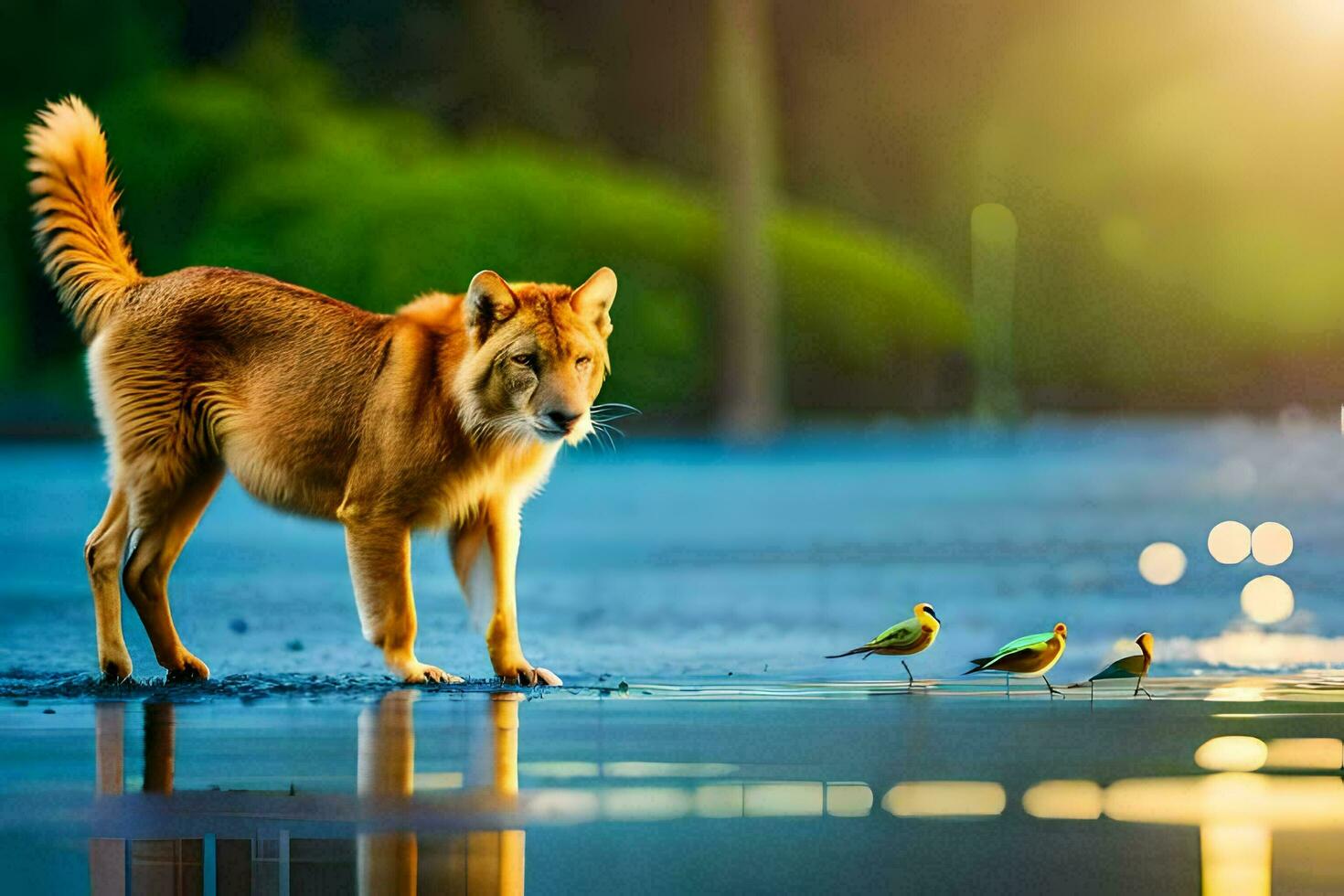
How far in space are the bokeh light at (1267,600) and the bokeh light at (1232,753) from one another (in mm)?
1813

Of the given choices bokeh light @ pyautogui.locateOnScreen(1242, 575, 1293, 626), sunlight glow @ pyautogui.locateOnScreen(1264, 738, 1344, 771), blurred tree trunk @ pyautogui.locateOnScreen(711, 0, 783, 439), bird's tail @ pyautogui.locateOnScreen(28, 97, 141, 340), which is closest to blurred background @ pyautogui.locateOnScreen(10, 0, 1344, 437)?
blurred tree trunk @ pyautogui.locateOnScreen(711, 0, 783, 439)

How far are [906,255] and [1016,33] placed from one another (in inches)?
45.0

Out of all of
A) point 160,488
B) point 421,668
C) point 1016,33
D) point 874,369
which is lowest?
point 421,668

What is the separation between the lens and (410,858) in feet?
8.68

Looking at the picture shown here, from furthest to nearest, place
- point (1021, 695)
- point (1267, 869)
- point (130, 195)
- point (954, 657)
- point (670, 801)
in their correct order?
point (130, 195), point (954, 657), point (1021, 695), point (670, 801), point (1267, 869)

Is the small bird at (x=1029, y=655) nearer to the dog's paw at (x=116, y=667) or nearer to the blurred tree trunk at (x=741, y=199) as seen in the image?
the dog's paw at (x=116, y=667)

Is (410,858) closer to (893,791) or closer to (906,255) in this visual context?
(893,791)

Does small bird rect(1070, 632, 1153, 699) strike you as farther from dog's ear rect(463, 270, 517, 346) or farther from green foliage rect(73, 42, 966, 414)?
green foliage rect(73, 42, 966, 414)

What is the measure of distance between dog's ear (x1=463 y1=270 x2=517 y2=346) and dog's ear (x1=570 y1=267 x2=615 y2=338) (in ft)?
0.46

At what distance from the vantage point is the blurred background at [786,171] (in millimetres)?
9133

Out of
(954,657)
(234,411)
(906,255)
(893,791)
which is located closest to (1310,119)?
(906,255)

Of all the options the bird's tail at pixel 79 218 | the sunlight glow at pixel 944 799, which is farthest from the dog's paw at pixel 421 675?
the sunlight glow at pixel 944 799

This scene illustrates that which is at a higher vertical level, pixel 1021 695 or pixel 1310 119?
pixel 1310 119

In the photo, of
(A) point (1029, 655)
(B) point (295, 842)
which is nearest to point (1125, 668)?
(A) point (1029, 655)
